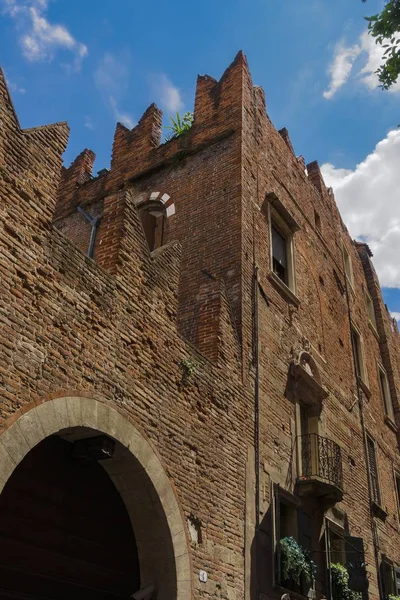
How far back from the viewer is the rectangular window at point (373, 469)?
47.5 feet

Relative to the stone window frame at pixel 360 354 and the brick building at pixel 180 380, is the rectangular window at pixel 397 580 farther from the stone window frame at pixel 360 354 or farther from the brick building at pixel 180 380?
the stone window frame at pixel 360 354

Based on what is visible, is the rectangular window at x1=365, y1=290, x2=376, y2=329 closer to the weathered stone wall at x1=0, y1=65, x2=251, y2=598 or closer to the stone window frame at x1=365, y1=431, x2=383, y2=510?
the stone window frame at x1=365, y1=431, x2=383, y2=510

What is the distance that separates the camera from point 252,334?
10234mm

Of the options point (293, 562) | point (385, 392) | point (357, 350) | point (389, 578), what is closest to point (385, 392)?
point (385, 392)

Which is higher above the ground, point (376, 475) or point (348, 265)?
point (348, 265)

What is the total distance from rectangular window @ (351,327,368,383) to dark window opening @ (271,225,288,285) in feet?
15.3

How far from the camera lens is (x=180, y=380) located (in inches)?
311

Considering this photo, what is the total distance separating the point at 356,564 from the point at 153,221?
795cm

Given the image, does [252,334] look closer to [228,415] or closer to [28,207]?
[228,415]

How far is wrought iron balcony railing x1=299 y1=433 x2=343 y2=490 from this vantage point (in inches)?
418

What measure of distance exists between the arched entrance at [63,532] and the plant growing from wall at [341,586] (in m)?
4.63

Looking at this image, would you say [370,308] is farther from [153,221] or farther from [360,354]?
[153,221]

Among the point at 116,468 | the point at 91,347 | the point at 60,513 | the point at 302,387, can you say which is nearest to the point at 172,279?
the point at 91,347

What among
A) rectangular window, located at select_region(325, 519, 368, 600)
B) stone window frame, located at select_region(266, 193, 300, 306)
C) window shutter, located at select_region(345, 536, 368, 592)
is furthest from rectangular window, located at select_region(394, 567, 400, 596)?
stone window frame, located at select_region(266, 193, 300, 306)
